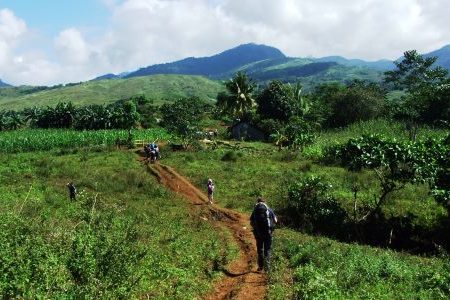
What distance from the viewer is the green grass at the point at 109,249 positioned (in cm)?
964

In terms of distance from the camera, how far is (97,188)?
30.7m

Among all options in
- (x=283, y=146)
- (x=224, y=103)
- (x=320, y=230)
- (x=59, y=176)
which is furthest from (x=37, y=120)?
(x=320, y=230)

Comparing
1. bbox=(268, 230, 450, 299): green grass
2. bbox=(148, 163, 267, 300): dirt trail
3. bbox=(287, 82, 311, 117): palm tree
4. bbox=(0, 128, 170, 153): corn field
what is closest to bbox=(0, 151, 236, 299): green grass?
bbox=(148, 163, 267, 300): dirt trail

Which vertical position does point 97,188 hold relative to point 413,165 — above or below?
below

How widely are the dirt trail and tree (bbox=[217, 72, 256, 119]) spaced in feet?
134

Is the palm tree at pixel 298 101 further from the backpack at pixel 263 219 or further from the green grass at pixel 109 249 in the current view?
the backpack at pixel 263 219

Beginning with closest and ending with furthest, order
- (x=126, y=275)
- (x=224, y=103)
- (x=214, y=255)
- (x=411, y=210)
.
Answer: (x=126, y=275) < (x=214, y=255) < (x=411, y=210) < (x=224, y=103)

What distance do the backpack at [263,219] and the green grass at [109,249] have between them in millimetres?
1854

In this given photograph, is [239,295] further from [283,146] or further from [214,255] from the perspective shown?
[283,146]

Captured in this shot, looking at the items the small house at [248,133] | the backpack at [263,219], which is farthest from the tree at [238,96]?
the backpack at [263,219]

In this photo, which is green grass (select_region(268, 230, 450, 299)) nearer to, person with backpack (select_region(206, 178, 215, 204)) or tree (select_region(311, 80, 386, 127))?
person with backpack (select_region(206, 178, 215, 204))

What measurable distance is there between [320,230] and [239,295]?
13.1m

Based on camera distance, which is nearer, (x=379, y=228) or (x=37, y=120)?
(x=379, y=228)

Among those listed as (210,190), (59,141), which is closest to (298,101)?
(59,141)
